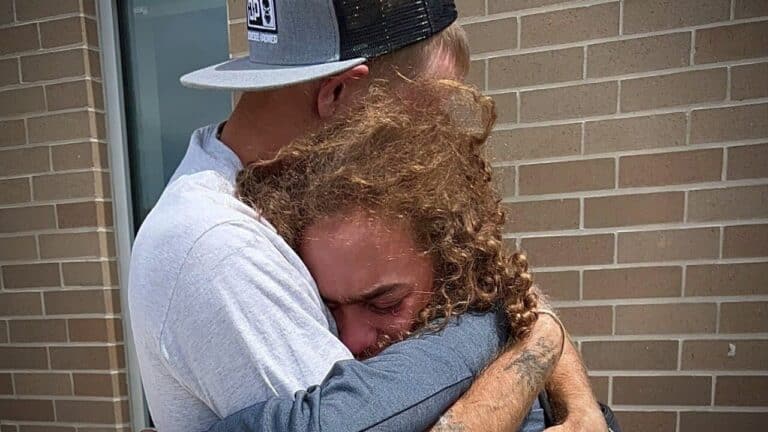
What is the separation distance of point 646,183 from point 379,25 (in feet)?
5.16

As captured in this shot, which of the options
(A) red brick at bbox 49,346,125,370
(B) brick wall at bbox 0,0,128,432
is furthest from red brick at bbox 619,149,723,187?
(A) red brick at bbox 49,346,125,370

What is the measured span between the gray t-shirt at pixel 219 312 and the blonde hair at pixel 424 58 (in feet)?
1.21

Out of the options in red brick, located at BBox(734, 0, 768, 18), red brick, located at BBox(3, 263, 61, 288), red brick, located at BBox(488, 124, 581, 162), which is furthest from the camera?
red brick, located at BBox(3, 263, 61, 288)

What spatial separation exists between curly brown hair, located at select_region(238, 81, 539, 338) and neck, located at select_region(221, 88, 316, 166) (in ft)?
0.14

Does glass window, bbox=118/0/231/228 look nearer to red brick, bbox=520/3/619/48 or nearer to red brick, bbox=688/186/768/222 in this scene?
red brick, bbox=520/3/619/48

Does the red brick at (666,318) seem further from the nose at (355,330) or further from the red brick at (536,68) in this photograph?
the nose at (355,330)

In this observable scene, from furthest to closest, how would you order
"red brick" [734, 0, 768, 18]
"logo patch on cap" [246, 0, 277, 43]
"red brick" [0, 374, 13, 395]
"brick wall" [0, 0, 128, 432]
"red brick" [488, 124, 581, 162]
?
"red brick" [0, 374, 13, 395], "brick wall" [0, 0, 128, 432], "red brick" [488, 124, 581, 162], "red brick" [734, 0, 768, 18], "logo patch on cap" [246, 0, 277, 43]

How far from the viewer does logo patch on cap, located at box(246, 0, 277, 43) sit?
3.45ft

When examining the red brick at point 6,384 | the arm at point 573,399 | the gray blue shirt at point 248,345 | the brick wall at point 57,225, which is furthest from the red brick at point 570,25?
the red brick at point 6,384

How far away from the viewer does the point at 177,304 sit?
87 cm

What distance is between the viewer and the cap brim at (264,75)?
0.99m

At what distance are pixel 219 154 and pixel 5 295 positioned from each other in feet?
8.39

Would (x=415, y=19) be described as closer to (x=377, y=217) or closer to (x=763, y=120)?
(x=377, y=217)

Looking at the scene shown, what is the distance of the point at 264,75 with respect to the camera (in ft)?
3.37
